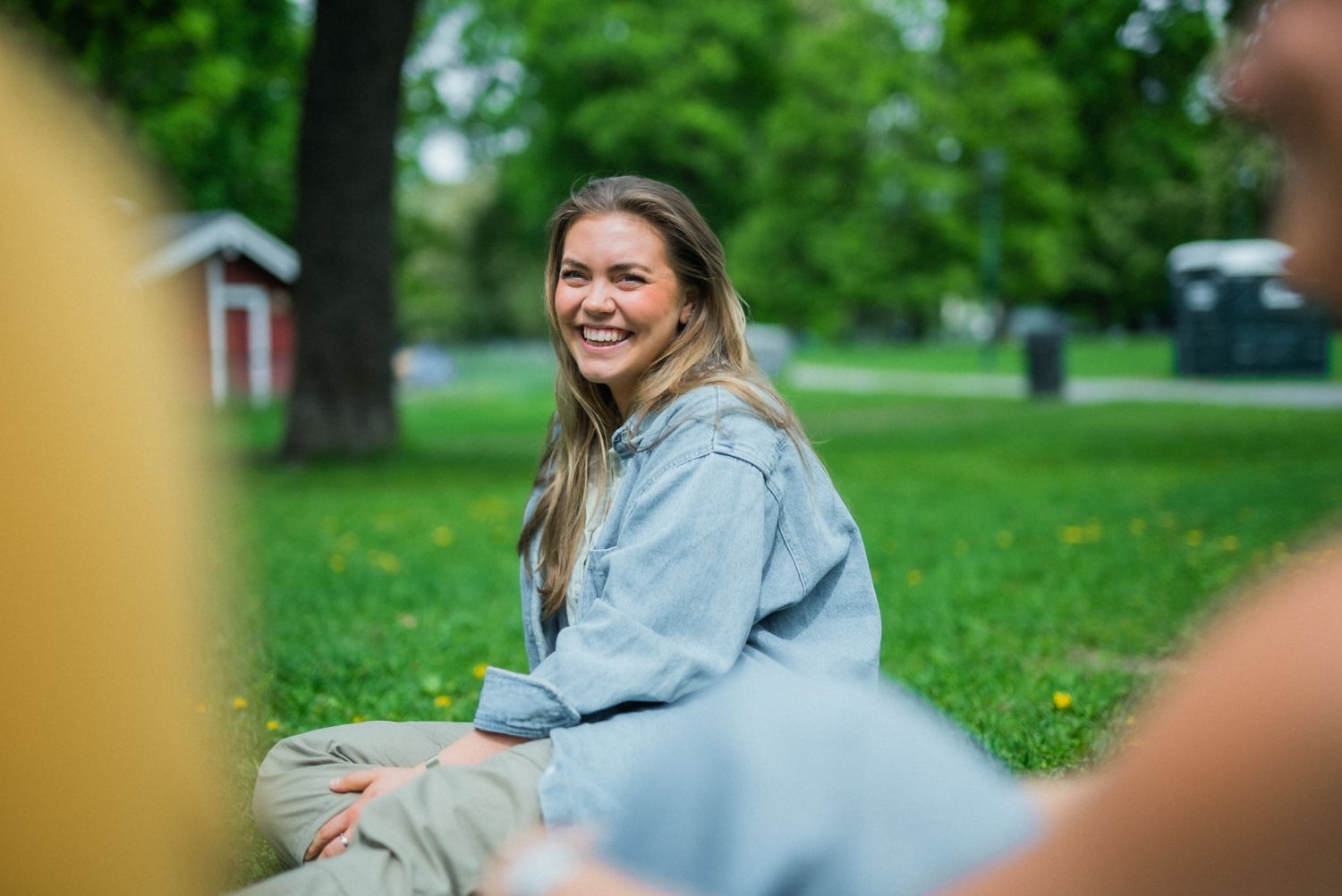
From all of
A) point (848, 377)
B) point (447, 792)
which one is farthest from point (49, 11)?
point (848, 377)

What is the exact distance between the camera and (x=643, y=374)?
259 centimetres

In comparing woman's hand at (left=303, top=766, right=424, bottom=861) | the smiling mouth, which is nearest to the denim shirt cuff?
woman's hand at (left=303, top=766, right=424, bottom=861)

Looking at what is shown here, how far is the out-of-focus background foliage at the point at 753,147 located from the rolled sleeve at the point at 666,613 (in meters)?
17.3

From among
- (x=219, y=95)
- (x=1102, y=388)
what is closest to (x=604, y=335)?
(x=1102, y=388)

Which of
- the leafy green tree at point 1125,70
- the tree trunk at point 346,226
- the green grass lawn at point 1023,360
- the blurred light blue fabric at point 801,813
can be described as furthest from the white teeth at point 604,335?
the green grass lawn at point 1023,360

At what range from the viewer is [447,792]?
1951 mm

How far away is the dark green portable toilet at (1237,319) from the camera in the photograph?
21938 mm

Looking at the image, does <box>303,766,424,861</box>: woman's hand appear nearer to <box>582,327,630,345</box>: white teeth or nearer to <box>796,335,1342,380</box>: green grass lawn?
<box>582,327,630,345</box>: white teeth

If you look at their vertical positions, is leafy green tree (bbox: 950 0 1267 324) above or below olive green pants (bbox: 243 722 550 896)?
above

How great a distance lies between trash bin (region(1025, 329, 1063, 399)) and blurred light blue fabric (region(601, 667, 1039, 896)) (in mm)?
22023

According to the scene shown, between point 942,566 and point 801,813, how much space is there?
6.19m

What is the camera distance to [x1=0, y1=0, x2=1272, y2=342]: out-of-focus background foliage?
28.7 meters

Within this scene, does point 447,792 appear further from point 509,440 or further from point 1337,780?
point 509,440

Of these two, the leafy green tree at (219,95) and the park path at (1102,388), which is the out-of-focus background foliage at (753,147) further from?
the park path at (1102,388)
